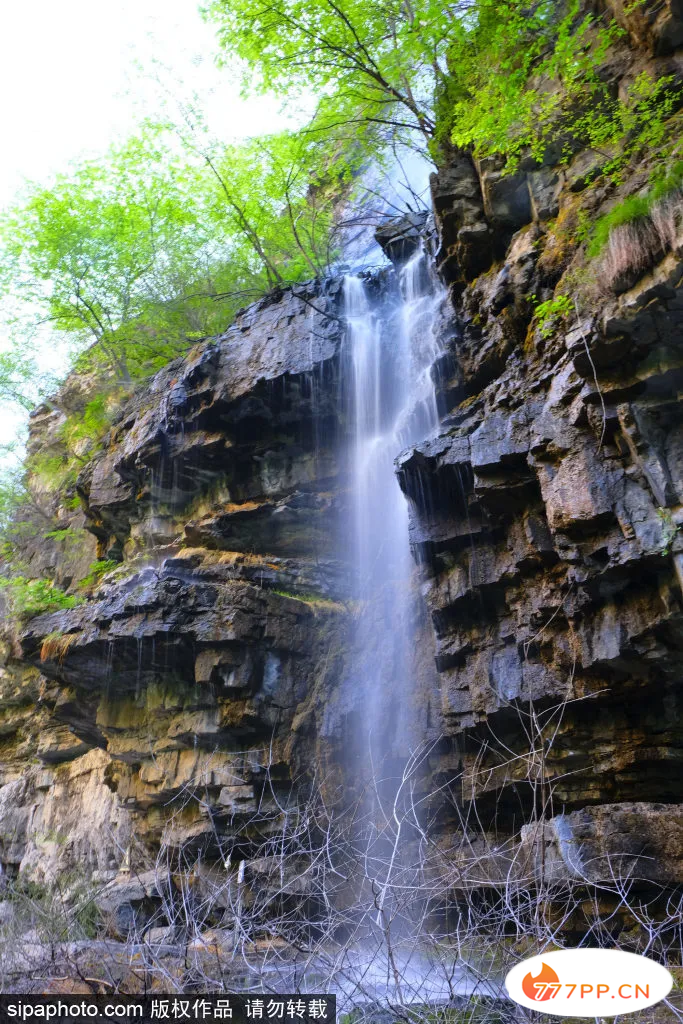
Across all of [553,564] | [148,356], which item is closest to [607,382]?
[553,564]

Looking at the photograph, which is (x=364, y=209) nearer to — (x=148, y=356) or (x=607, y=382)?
(x=148, y=356)

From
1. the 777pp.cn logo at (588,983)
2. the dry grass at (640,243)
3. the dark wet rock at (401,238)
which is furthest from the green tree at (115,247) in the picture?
the 777pp.cn logo at (588,983)

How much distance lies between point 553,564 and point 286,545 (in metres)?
6.39

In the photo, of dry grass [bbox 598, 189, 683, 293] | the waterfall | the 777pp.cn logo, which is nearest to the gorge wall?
dry grass [bbox 598, 189, 683, 293]

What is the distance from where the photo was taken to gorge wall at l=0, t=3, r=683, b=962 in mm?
7977

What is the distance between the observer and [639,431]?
789cm

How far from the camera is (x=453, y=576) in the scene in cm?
1020

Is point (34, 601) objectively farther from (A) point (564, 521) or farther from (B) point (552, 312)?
(B) point (552, 312)

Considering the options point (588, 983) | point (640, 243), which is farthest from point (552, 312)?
point (588, 983)

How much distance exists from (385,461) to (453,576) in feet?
12.5

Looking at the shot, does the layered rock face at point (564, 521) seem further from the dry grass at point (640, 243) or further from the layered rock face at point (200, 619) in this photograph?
the layered rock face at point (200, 619)

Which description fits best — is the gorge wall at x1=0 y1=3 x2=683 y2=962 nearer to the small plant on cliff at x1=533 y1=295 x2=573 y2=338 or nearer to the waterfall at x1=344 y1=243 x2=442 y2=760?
the small plant on cliff at x1=533 y1=295 x2=573 y2=338

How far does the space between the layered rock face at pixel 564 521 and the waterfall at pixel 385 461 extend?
5.94 feet

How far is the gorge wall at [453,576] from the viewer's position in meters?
7.98
